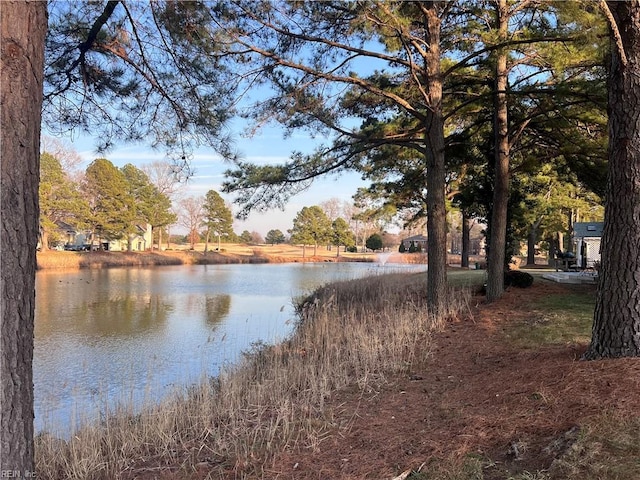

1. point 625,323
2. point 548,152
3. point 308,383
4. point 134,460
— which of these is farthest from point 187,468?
point 548,152

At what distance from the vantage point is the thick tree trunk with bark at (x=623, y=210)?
3781 millimetres

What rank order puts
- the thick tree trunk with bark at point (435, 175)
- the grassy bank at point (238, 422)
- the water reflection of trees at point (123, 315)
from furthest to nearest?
the water reflection of trees at point (123, 315) → the thick tree trunk with bark at point (435, 175) → the grassy bank at point (238, 422)

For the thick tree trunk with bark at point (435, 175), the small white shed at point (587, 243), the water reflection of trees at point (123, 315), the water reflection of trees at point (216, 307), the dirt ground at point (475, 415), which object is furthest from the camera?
the small white shed at point (587, 243)

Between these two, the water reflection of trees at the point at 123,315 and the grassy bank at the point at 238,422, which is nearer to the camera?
the grassy bank at the point at 238,422

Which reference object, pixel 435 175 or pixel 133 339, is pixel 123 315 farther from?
pixel 435 175

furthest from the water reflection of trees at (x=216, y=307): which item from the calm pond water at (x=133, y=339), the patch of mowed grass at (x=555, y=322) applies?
the patch of mowed grass at (x=555, y=322)

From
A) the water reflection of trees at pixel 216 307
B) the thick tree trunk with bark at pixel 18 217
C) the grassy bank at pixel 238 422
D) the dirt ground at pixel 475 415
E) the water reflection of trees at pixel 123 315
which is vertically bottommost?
the water reflection of trees at pixel 123 315

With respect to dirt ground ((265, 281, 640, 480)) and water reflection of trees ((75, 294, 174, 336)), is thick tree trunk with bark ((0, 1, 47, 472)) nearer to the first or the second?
dirt ground ((265, 281, 640, 480))

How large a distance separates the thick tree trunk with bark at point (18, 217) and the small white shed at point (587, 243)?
51.2 feet

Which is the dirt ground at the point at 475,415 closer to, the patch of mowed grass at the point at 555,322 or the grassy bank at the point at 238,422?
the grassy bank at the point at 238,422

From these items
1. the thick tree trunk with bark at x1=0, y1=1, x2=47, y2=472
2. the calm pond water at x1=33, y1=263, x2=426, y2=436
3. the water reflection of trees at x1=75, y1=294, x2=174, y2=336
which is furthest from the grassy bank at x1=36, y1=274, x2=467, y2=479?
the water reflection of trees at x1=75, y1=294, x2=174, y2=336

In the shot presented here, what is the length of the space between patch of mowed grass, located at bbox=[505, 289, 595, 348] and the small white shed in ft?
22.2

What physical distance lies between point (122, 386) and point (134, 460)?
306cm

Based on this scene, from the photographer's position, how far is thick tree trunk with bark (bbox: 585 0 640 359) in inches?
149
